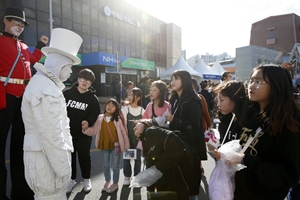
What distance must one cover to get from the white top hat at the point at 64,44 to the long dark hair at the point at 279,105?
171 centimetres

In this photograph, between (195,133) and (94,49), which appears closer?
(195,133)

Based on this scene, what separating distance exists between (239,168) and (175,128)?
111cm

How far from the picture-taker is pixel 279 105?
1.41m

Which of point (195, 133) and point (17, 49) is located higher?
point (17, 49)

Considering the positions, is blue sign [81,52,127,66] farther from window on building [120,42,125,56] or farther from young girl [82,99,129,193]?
young girl [82,99,129,193]

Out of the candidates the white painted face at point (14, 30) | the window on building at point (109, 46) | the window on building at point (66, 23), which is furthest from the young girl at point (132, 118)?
the window on building at point (109, 46)

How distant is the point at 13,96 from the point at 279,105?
9.41 feet

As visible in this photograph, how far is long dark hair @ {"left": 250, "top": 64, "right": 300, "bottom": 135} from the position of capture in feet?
4.43

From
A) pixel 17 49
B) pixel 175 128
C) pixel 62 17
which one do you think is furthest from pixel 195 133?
pixel 62 17

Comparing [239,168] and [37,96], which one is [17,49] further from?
[239,168]

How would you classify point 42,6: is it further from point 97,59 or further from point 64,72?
point 64,72

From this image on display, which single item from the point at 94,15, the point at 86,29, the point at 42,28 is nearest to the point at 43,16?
the point at 42,28

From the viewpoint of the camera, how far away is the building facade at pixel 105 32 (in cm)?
1616

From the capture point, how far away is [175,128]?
2498 millimetres
